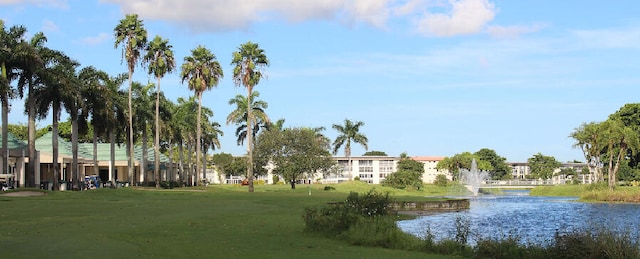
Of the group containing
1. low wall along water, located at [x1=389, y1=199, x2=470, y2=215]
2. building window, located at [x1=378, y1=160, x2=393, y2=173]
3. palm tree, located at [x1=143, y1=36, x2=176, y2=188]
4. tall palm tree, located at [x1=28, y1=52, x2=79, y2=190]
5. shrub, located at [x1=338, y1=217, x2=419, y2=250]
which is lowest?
low wall along water, located at [x1=389, y1=199, x2=470, y2=215]

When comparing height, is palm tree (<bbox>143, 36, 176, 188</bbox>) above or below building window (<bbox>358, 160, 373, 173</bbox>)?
above

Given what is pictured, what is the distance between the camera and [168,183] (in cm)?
7675

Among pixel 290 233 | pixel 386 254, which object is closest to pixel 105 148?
pixel 290 233

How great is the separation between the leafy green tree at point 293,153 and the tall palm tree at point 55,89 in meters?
34.4

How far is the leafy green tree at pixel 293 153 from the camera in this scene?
86250 mm

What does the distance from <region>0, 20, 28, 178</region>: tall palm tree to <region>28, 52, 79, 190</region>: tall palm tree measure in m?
2.45

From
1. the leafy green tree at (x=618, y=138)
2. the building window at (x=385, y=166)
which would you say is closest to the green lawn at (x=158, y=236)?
the leafy green tree at (x=618, y=138)

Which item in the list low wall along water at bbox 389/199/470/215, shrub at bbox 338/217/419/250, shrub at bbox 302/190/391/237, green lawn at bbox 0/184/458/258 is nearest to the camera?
green lawn at bbox 0/184/458/258

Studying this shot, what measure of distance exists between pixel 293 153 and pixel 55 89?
127ft

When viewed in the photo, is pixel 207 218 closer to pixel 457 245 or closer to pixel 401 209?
→ pixel 457 245

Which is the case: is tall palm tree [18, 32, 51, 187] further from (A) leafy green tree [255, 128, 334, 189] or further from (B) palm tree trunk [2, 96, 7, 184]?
(A) leafy green tree [255, 128, 334, 189]

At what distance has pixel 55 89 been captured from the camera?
52.5 metres

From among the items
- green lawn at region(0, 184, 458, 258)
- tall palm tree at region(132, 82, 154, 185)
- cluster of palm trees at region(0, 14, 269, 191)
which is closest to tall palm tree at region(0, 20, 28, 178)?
cluster of palm trees at region(0, 14, 269, 191)

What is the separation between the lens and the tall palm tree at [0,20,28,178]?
47.8 metres
